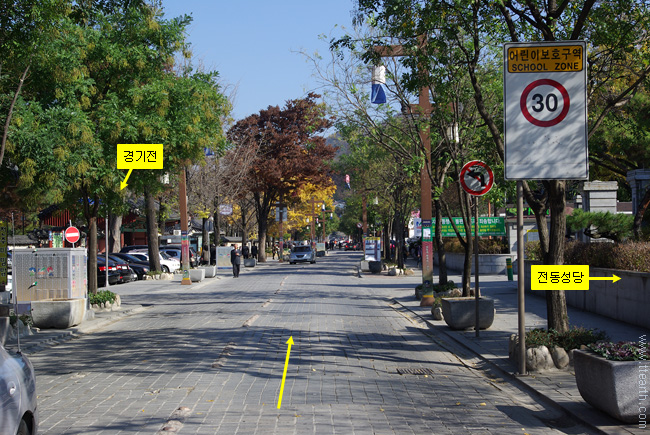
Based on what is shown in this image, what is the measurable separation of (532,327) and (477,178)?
3161mm

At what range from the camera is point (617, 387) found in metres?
6.59

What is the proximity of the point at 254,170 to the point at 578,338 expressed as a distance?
46218 millimetres

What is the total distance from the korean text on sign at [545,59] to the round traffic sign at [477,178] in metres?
4.06

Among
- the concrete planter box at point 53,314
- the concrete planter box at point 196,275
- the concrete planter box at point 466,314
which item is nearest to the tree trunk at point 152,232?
the concrete planter box at point 196,275

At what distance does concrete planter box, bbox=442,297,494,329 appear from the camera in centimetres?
1425

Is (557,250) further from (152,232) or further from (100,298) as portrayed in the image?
(152,232)

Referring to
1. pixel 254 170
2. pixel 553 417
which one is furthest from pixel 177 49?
pixel 254 170

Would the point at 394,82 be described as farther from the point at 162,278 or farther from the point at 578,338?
the point at 162,278

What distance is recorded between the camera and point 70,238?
25344 mm

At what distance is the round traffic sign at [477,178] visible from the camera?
13.3m

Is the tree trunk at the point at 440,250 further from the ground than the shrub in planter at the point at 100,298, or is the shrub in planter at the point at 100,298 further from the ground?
the tree trunk at the point at 440,250

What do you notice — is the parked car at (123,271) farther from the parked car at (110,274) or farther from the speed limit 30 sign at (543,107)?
the speed limit 30 sign at (543,107)

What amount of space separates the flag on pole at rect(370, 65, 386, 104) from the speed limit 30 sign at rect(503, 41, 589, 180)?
40.0 feet

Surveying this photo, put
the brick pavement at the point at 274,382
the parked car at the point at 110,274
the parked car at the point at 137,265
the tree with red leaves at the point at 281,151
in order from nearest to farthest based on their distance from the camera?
the brick pavement at the point at 274,382 → the parked car at the point at 110,274 → the parked car at the point at 137,265 → the tree with red leaves at the point at 281,151
